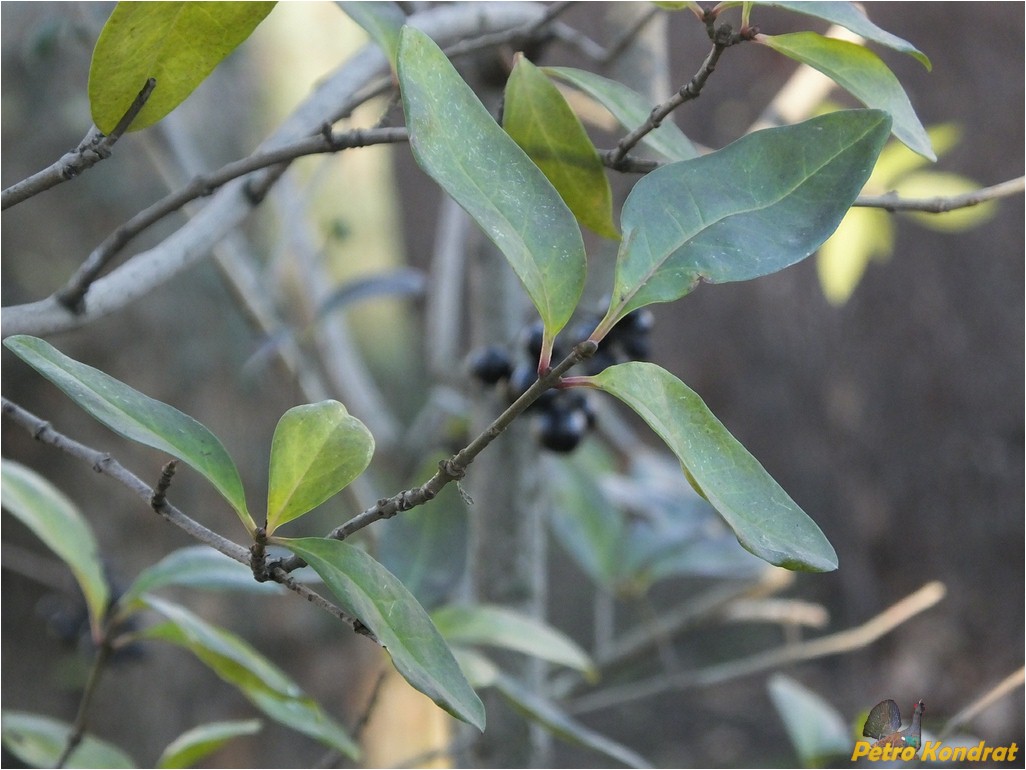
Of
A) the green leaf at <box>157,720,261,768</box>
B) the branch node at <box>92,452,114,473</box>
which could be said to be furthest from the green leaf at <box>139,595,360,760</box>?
the branch node at <box>92,452,114,473</box>

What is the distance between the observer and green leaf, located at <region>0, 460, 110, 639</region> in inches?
24.8

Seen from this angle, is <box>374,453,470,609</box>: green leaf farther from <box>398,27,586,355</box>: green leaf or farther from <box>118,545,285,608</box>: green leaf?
<box>398,27,586,355</box>: green leaf

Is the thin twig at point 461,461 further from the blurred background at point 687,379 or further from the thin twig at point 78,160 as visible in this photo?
the blurred background at point 687,379

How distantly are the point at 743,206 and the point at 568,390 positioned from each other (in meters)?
0.41

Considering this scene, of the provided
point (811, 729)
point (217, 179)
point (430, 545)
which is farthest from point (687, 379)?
point (217, 179)

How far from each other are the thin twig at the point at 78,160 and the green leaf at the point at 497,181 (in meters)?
0.14

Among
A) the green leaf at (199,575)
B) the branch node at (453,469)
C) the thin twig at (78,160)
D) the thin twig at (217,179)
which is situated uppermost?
the thin twig at (78,160)

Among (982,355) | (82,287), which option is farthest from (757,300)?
(82,287)

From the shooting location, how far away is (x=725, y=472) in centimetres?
35

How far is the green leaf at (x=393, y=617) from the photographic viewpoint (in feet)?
1.09

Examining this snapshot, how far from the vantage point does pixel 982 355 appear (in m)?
2.79

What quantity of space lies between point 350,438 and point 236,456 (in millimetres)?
1102

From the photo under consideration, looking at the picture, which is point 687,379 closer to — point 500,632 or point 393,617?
point 500,632

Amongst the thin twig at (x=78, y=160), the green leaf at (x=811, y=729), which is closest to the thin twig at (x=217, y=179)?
the thin twig at (x=78, y=160)
